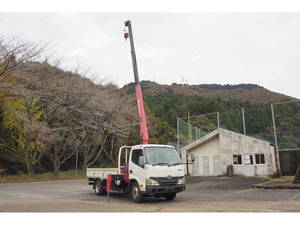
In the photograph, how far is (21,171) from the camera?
37281mm

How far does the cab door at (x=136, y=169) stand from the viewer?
12062mm

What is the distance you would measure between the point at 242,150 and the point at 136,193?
17.9m

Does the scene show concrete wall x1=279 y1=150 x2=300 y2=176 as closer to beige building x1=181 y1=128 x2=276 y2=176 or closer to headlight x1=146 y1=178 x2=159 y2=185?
beige building x1=181 y1=128 x2=276 y2=176

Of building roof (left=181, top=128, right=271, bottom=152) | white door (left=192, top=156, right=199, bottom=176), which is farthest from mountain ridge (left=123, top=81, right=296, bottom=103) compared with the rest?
white door (left=192, top=156, right=199, bottom=176)

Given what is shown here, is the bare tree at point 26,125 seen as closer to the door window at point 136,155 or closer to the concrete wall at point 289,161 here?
the door window at point 136,155

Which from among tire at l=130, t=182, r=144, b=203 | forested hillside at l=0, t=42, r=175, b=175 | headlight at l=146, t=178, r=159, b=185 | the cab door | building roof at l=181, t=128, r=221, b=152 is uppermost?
forested hillside at l=0, t=42, r=175, b=175

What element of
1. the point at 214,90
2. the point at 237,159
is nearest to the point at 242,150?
the point at 237,159

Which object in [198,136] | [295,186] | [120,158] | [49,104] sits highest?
[49,104]

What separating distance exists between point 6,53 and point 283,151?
73.0 feet

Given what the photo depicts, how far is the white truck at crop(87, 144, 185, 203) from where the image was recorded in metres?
11.9

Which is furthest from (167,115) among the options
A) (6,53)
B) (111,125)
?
(6,53)

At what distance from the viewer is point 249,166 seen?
27.3 metres

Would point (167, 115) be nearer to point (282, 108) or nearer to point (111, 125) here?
point (111, 125)

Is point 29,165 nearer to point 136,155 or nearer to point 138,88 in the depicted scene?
point 138,88
